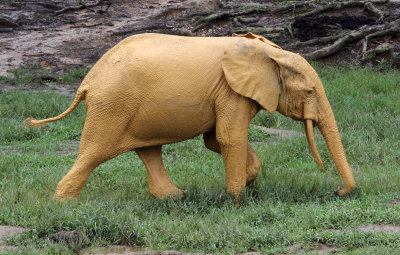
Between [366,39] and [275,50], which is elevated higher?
[275,50]

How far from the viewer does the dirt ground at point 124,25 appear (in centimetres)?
1684

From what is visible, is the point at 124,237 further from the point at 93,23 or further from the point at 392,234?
the point at 93,23

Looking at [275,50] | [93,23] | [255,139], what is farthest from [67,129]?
[93,23]

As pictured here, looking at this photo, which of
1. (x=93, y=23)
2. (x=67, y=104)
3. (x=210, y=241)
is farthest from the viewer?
(x=93, y=23)

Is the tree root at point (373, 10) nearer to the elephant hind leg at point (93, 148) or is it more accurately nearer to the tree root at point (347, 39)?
the tree root at point (347, 39)

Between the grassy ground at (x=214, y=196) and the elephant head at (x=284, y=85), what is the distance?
58 cm

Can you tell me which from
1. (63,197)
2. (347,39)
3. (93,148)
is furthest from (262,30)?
(63,197)

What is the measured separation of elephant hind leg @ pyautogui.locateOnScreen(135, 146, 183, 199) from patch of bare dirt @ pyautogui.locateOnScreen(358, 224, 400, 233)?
2.23 metres

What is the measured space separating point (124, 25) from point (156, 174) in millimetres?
11499

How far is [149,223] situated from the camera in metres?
7.09

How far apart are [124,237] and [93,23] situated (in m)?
13.6

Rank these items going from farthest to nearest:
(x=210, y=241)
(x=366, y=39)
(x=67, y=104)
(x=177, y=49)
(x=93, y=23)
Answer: (x=93, y=23) < (x=366, y=39) < (x=67, y=104) < (x=177, y=49) < (x=210, y=241)

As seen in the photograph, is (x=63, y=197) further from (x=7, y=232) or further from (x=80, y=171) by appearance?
(x=7, y=232)

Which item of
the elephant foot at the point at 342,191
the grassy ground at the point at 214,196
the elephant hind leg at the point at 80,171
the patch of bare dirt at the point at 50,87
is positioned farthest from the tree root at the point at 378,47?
the elephant hind leg at the point at 80,171
